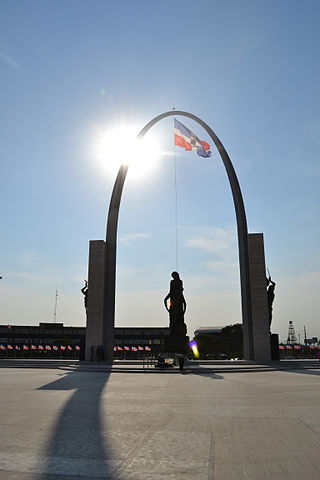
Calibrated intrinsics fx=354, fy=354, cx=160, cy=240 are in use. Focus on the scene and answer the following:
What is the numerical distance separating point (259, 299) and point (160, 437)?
80.0 feet

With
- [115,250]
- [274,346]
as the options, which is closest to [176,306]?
[115,250]

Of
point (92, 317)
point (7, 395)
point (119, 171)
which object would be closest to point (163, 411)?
point (7, 395)

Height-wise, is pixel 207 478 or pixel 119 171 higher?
pixel 119 171

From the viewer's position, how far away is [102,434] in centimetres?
602

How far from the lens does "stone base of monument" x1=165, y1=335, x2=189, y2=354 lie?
27.0 meters

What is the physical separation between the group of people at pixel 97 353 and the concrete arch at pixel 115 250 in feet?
3.47

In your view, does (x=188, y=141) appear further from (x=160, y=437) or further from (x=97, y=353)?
(x=160, y=437)

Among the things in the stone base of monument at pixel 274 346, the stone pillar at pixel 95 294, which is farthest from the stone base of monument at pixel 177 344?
the stone base of monument at pixel 274 346

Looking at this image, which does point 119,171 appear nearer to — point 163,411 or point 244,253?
point 244,253

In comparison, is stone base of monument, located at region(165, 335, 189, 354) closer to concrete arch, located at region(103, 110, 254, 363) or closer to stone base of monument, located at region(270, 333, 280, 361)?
concrete arch, located at region(103, 110, 254, 363)

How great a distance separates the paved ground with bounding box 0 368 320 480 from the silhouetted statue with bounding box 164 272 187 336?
17.9 m

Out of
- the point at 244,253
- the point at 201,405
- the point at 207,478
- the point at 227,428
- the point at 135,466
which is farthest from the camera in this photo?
the point at 244,253

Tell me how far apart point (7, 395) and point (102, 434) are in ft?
19.9

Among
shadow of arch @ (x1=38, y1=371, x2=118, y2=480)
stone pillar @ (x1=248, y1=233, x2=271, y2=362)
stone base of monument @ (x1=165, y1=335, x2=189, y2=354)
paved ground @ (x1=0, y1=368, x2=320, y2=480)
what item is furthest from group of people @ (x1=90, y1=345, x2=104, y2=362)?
shadow of arch @ (x1=38, y1=371, x2=118, y2=480)
